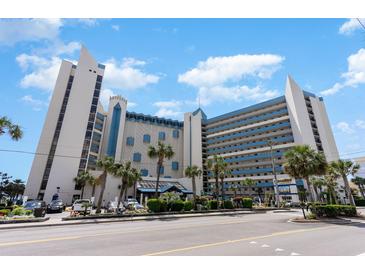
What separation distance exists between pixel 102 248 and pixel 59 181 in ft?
141

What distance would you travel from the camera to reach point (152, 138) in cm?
6331

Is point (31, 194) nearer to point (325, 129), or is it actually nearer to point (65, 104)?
point (65, 104)

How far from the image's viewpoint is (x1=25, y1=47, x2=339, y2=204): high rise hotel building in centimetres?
4578

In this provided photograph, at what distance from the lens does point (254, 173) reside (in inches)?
2366

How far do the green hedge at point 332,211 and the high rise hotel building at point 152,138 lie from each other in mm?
27539

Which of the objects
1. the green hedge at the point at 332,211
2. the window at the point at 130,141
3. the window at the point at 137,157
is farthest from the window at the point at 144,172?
the green hedge at the point at 332,211

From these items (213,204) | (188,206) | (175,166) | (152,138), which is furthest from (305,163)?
(152,138)

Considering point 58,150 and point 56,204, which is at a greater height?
point 58,150

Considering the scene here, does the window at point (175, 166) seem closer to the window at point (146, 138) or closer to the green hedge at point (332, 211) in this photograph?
the window at point (146, 138)

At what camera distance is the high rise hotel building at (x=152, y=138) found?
45781mm

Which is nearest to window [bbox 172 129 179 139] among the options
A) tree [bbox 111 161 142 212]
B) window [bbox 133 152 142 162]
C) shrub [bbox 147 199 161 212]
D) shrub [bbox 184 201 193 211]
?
window [bbox 133 152 142 162]

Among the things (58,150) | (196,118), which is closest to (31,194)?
(58,150)
